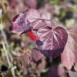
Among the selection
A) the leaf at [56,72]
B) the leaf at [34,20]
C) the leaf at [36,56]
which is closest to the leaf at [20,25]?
the leaf at [34,20]

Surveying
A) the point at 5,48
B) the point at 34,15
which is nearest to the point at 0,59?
the point at 5,48

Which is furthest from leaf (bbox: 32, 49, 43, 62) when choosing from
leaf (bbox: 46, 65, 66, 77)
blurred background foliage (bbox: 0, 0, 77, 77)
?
leaf (bbox: 46, 65, 66, 77)

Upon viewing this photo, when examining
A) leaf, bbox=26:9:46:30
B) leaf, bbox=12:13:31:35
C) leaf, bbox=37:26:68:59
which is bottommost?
leaf, bbox=37:26:68:59

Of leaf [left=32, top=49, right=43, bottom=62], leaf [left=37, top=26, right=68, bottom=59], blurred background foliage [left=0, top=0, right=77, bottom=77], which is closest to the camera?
leaf [left=37, top=26, right=68, bottom=59]

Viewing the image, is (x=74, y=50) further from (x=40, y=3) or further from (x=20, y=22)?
(x=40, y=3)

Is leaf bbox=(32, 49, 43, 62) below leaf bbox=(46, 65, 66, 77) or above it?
above

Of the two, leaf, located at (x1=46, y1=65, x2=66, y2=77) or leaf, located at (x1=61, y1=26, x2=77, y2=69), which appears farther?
leaf, located at (x1=46, y1=65, x2=66, y2=77)

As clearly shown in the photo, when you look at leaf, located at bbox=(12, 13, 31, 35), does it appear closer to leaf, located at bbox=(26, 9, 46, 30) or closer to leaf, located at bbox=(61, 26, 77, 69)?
leaf, located at bbox=(26, 9, 46, 30)

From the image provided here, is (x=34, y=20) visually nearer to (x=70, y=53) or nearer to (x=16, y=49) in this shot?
(x=70, y=53)
